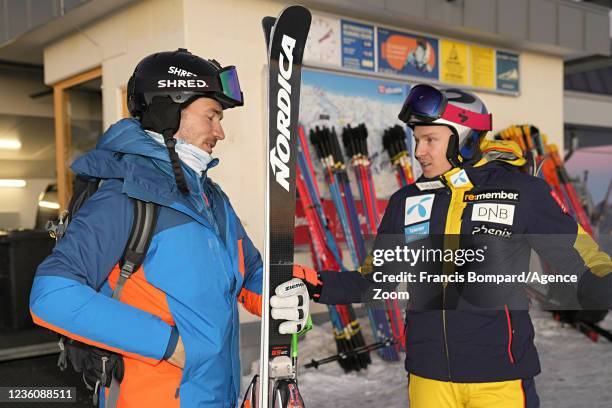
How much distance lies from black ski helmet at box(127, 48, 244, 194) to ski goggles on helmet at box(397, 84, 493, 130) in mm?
693

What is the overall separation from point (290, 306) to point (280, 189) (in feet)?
1.06

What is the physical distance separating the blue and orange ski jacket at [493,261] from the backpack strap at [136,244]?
2.57 feet

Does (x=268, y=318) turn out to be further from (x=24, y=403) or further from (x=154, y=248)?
(x=24, y=403)

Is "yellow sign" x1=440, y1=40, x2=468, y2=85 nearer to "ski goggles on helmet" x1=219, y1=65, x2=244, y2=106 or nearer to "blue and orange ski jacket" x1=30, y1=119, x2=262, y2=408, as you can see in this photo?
"ski goggles on helmet" x1=219, y1=65, x2=244, y2=106

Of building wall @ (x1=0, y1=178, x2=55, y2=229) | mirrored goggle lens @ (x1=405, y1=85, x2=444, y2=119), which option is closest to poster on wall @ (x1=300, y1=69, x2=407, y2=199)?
mirrored goggle lens @ (x1=405, y1=85, x2=444, y2=119)

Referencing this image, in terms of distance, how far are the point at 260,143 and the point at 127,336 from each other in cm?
312

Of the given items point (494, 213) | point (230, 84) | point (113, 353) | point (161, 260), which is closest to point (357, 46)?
point (494, 213)

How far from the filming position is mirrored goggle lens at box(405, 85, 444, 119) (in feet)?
6.44

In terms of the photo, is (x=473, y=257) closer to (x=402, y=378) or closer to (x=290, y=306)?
(x=290, y=306)

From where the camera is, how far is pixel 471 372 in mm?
1785

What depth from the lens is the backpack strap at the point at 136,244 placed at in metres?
1.40

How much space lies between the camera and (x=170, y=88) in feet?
5.21

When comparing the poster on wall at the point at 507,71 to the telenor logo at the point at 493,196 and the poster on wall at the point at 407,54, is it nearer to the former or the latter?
the poster on wall at the point at 407,54

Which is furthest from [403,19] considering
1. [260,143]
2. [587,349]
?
[587,349]
